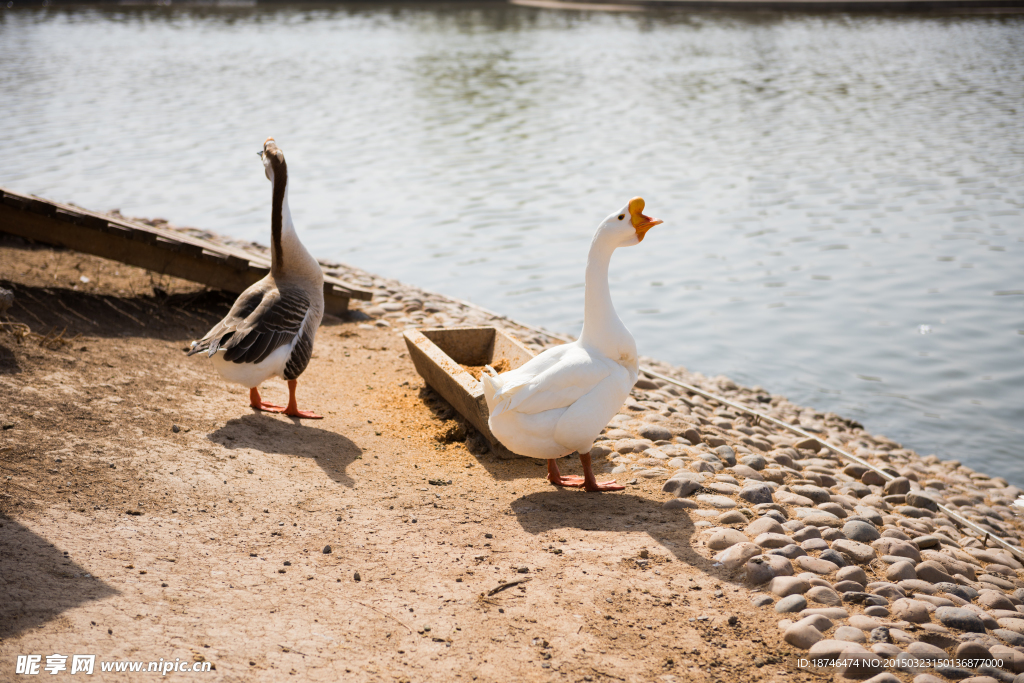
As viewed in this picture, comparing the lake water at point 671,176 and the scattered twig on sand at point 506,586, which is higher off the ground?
the lake water at point 671,176

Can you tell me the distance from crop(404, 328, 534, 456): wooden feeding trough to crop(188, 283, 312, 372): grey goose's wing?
114 cm

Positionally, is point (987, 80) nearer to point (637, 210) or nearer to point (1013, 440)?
point (1013, 440)

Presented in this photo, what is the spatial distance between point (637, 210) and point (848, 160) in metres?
15.9

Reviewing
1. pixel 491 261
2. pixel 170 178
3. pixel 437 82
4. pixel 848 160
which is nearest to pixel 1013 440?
pixel 491 261

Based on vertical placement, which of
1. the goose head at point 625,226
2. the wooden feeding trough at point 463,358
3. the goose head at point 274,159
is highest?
the goose head at point 274,159

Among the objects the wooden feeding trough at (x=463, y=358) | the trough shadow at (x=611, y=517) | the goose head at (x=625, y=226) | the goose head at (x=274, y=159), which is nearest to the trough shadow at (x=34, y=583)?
the trough shadow at (x=611, y=517)

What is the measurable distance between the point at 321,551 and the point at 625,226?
3076 millimetres

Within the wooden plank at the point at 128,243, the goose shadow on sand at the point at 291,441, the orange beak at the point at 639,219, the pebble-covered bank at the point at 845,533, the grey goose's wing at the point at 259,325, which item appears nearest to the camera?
the pebble-covered bank at the point at 845,533

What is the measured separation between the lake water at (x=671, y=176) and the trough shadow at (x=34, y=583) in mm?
8344

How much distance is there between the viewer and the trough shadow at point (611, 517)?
5062 mm

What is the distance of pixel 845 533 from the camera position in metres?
5.49

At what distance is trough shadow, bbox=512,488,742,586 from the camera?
5062mm

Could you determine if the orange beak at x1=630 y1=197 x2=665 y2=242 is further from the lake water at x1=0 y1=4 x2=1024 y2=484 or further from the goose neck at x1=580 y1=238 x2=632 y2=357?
the lake water at x1=0 y1=4 x2=1024 y2=484

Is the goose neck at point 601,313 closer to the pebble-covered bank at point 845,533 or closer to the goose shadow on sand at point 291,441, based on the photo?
the pebble-covered bank at point 845,533
